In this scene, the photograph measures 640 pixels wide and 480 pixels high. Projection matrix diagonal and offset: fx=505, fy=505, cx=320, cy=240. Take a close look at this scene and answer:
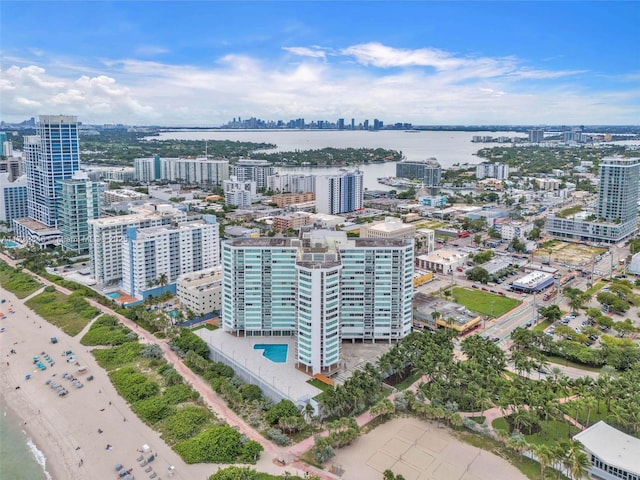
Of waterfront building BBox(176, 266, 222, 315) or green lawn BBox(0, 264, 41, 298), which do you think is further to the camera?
green lawn BBox(0, 264, 41, 298)

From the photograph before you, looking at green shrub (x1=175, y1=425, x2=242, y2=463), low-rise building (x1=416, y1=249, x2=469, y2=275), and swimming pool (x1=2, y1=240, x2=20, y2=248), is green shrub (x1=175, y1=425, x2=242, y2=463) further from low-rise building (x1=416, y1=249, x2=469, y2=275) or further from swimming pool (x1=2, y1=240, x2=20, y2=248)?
swimming pool (x1=2, y1=240, x2=20, y2=248)

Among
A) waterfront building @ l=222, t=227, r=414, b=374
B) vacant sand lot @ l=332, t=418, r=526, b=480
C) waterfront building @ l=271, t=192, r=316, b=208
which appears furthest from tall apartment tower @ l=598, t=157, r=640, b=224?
vacant sand lot @ l=332, t=418, r=526, b=480

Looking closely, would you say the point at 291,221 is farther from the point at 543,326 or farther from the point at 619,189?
the point at 619,189

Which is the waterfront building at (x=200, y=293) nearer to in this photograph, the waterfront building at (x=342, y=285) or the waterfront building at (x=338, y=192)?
the waterfront building at (x=342, y=285)

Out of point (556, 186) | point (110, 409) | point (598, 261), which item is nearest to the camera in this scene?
point (110, 409)

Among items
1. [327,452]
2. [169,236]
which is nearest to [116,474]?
[327,452]

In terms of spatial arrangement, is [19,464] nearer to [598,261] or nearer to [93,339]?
[93,339]

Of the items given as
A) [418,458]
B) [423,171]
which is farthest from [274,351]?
[423,171]
